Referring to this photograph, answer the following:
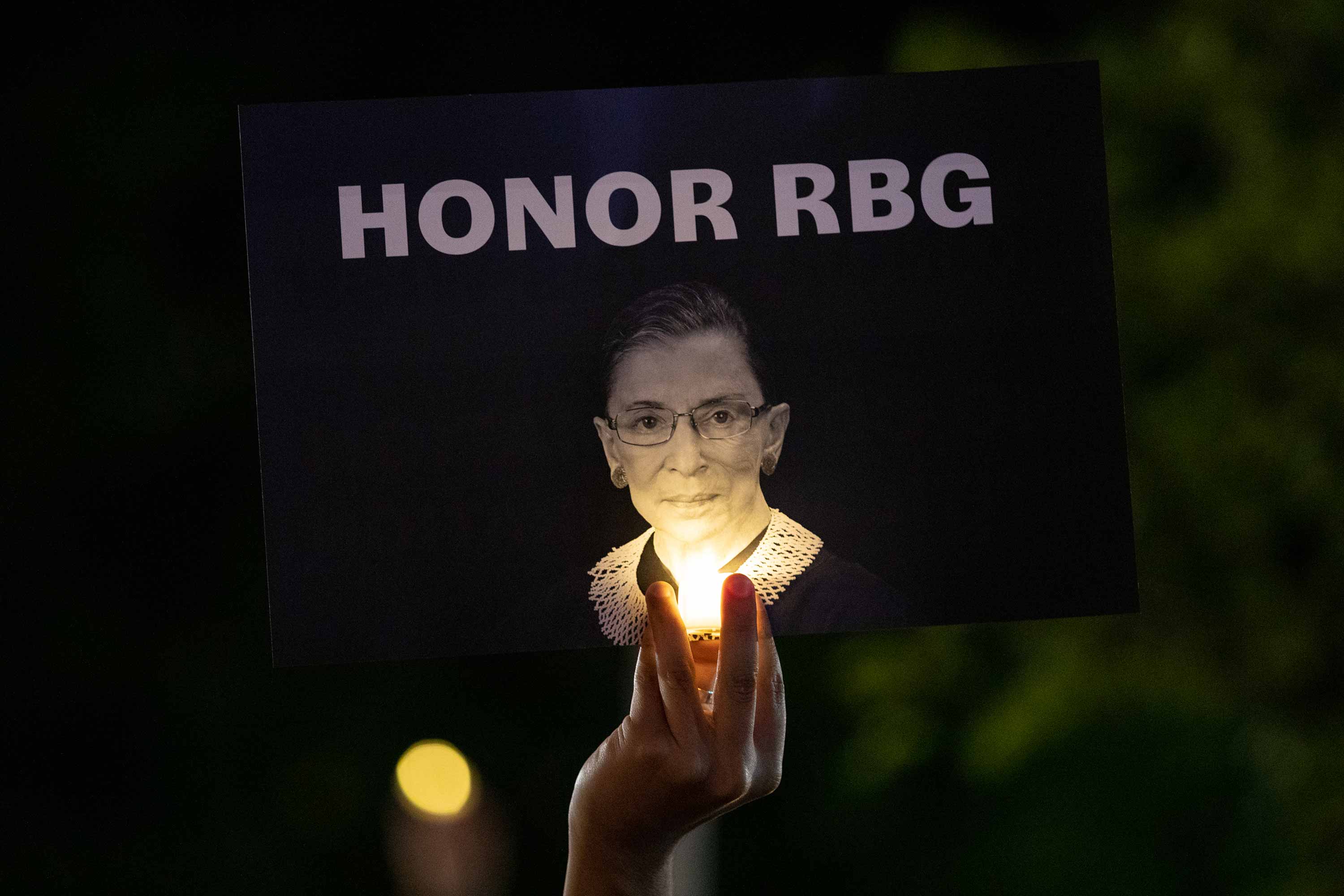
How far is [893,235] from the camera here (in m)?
1.13

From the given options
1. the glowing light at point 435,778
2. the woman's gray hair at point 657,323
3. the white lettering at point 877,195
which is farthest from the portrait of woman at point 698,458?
the glowing light at point 435,778

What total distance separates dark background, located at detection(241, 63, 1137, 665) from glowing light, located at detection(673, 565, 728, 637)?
7cm

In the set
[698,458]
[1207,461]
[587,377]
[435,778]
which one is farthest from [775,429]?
[435,778]

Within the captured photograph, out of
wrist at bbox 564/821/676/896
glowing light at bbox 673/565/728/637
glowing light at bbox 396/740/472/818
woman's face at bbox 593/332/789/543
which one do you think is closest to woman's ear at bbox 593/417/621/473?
woman's face at bbox 593/332/789/543

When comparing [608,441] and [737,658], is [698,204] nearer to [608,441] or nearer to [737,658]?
[608,441]

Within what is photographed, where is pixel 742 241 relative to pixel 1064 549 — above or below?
above

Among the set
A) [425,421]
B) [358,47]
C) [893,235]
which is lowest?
[425,421]

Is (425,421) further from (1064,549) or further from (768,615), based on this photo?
(1064,549)

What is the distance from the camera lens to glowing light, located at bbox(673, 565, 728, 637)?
1.11 metres

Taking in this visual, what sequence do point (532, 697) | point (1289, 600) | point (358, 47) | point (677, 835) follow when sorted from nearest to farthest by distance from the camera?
point (677, 835) < point (1289, 600) < point (358, 47) < point (532, 697)

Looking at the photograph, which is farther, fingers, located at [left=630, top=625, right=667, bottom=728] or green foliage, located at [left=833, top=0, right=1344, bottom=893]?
green foliage, located at [left=833, top=0, right=1344, bottom=893]

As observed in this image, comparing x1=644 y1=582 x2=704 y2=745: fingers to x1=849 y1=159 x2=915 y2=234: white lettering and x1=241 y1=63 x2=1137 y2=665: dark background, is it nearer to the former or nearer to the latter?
x1=241 y1=63 x2=1137 y2=665: dark background

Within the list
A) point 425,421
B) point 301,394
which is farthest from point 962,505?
point 301,394

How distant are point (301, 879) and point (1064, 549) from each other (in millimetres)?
2681
